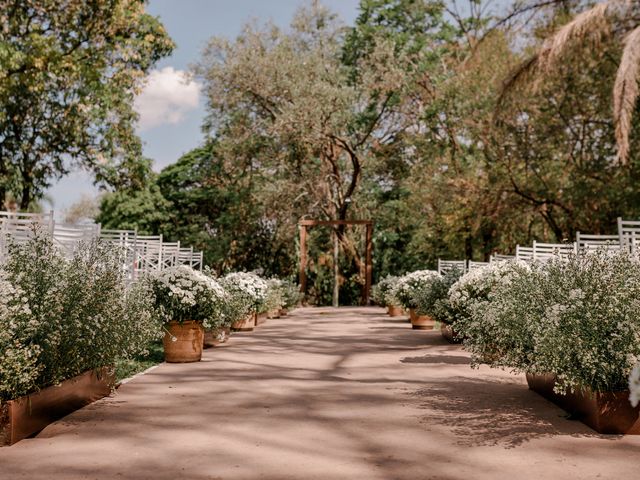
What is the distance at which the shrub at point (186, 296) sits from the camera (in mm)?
7652

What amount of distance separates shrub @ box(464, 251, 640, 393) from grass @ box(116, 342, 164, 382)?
3.90 m

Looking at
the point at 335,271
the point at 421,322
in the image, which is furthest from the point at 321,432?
the point at 335,271

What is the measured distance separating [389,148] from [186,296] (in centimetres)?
1879

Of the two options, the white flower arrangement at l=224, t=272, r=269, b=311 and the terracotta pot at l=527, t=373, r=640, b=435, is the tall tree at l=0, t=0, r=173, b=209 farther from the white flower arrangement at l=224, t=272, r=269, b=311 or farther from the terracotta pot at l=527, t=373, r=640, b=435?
the terracotta pot at l=527, t=373, r=640, b=435

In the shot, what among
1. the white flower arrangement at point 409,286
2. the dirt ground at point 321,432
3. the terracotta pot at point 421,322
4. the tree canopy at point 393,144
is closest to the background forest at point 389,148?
the tree canopy at point 393,144

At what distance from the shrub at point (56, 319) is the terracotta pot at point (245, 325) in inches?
252

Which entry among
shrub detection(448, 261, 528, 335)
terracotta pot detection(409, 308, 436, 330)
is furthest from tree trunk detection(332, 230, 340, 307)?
shrub detection(448, 261, 528, 335)

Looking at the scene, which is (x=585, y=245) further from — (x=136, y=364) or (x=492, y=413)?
(x=136, y=364)

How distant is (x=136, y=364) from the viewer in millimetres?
7578

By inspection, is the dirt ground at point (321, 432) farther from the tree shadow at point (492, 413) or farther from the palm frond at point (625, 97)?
the palm frond at point (625, 97)

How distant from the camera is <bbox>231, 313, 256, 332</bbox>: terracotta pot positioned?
12177 millimetres

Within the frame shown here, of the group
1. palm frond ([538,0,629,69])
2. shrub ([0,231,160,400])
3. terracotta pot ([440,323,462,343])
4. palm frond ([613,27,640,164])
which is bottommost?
terracotta pot ([440,323,462,343])

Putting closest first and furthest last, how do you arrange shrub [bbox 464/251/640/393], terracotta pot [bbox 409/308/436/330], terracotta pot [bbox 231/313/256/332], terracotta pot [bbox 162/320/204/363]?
shrub [bbox 464/251/640/393], terracotta pot [bbox 162/320/204/363], terracotta pot [bbox 231/313/256/332], terracotta pot [bbox 409/308/436/330]

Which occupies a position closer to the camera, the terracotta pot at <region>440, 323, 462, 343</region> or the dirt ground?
the dirt ground
